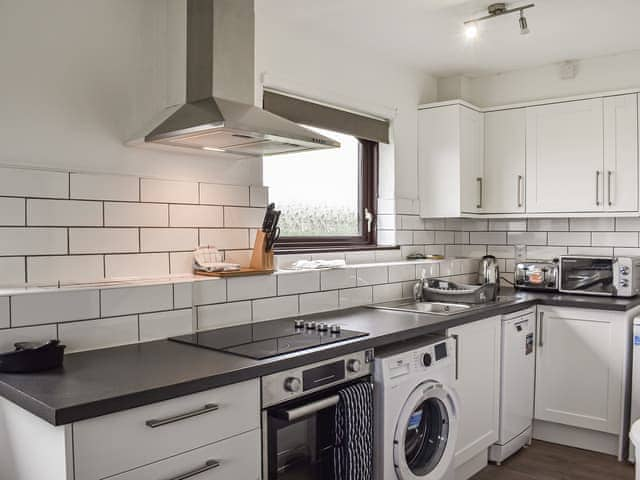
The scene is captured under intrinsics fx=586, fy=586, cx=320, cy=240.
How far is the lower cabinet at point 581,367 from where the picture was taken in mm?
3270

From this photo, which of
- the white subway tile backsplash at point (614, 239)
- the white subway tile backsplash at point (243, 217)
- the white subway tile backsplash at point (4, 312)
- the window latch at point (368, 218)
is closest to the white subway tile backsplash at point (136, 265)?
the white subway tile backsplash at point (243, 217)

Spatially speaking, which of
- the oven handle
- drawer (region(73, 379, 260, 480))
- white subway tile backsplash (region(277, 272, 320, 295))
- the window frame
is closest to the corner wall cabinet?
the window frame

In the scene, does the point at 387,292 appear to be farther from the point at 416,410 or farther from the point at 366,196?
the point at 416,410

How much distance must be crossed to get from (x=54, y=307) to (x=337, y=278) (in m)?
1.45

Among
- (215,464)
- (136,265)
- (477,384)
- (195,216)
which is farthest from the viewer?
(477,384)

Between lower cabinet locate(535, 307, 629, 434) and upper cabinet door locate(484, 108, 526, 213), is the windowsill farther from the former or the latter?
lower cabinet locate(535, 307, 629, 434)

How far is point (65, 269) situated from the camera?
6.97 feet

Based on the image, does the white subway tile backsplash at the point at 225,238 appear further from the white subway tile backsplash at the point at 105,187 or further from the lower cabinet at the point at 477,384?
the lower cabinet at the point at 477,384

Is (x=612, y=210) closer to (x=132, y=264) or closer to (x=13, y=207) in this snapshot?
(x=132, y=264)

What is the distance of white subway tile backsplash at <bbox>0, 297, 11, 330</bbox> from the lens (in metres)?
1.78

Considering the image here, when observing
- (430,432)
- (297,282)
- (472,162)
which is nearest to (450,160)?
(472,162)

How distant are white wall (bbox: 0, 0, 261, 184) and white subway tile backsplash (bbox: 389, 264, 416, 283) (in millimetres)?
1362

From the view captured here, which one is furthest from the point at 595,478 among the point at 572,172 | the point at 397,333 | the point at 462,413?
the point at 572,172

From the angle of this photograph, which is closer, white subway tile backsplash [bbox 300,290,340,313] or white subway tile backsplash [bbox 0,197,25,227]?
white subway tile backsplash [bbox 0,197,25,227]
